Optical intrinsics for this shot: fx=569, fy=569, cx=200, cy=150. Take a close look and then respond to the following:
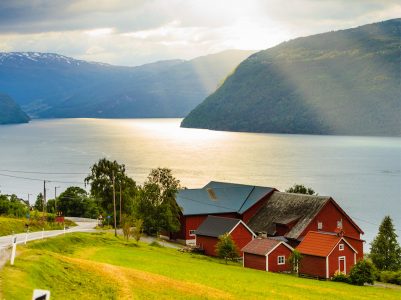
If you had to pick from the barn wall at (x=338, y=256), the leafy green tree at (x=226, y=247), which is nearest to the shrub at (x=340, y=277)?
Answer: the barn wall at (x=338, y=256)

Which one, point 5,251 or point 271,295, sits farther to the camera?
point 271,295

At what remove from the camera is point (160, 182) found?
72.4 meters

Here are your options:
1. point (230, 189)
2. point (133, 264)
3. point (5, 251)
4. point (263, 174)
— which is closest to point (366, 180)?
point (263, 174)

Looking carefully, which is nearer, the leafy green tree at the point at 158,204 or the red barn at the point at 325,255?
the red barn at the point at 325,255

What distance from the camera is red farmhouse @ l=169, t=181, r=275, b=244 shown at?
75.9 m

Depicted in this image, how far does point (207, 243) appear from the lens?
227ft

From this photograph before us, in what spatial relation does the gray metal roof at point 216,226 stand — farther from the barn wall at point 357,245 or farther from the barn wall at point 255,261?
the barn wall at point 357,245

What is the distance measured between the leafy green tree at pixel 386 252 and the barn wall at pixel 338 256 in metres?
14.5

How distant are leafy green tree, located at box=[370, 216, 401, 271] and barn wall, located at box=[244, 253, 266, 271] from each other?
70.1ft

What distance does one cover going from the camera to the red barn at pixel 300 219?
68750 millimetres

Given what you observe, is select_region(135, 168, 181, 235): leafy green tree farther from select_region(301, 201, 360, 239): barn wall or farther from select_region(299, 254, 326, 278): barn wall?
select_region(299, 254, 326, 278): barn wall

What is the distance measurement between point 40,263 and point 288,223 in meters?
50.0

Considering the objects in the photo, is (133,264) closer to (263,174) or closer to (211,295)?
(211,295)

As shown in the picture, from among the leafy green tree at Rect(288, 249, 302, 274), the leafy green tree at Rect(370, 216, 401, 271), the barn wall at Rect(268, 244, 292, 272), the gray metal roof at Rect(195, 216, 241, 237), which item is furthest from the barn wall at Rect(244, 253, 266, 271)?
the leafy green tree at Rect(370, 216, 401, 271)
